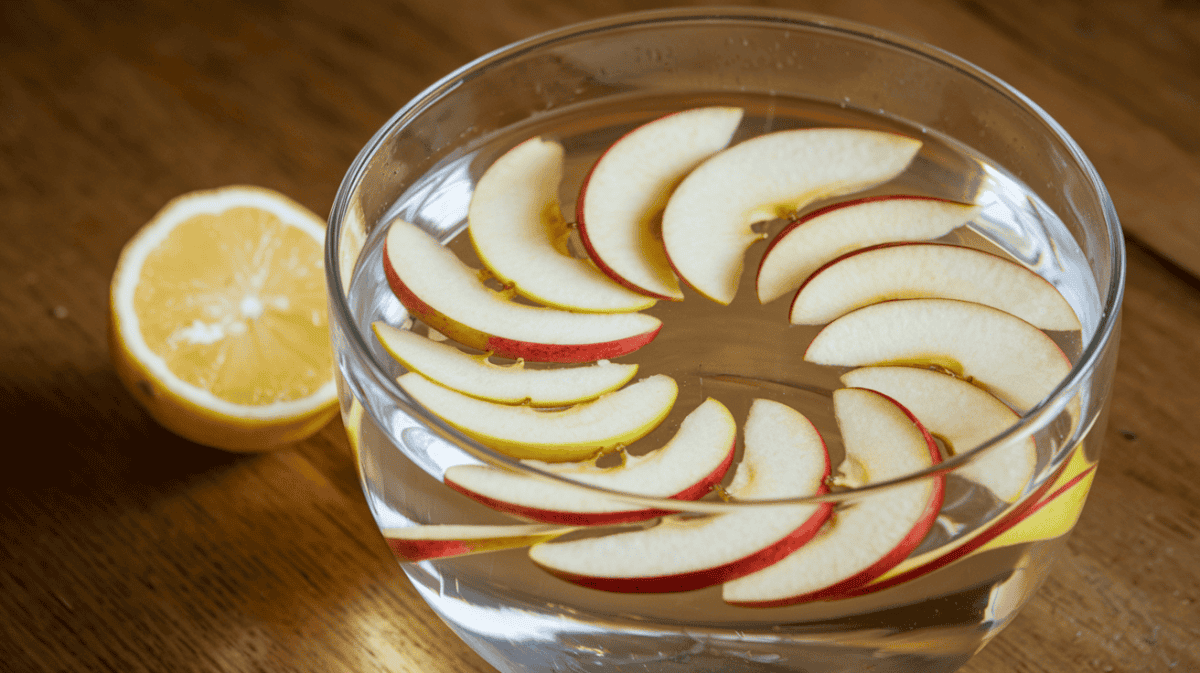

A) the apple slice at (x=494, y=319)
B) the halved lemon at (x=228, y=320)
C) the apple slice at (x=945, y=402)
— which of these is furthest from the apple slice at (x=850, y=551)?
the halved lemon at (x=228, y=320)

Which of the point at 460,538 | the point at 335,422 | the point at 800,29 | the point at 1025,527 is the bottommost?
the point at 335,422

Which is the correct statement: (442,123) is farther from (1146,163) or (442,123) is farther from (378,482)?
(1146,163)

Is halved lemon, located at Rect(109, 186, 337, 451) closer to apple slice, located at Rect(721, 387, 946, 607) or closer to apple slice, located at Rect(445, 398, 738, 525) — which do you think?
apple slice, located at Rect(445, 398, 738, 525)

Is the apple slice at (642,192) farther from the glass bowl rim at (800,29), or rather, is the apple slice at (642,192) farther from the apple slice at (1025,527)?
the apple slice at (1025,527)

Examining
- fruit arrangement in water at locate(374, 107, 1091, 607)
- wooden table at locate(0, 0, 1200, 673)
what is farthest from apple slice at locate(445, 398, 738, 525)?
wooden table at locate(0, 0, 1200, 673)

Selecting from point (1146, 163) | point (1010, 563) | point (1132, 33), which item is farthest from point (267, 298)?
point (1132, 33)

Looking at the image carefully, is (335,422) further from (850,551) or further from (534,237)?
(850,551)

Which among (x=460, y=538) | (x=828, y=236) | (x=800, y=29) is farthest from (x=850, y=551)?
(x=800, y=29)
